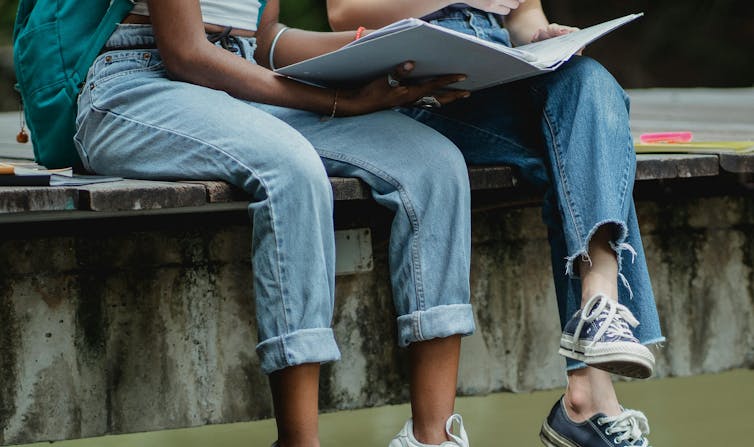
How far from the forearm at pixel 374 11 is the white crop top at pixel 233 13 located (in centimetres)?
17

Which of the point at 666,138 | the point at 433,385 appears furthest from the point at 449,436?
the point at 666,138

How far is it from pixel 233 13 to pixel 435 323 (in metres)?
0.75

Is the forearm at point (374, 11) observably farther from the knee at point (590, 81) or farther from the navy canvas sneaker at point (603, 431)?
the navy canvas sneaker at point (603, 431)

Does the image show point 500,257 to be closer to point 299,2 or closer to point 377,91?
point 377,91

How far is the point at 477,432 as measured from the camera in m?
3.26

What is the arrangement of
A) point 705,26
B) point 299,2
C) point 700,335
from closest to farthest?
point 700,335, point 299,2, point 705,26

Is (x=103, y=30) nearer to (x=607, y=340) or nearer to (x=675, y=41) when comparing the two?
(x=607, y=340)

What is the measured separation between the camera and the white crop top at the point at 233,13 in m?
2.30

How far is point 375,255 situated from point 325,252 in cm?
77

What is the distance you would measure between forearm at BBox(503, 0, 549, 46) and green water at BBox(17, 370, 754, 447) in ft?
3.53

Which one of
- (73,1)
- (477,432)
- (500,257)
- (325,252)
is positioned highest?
(73,1)

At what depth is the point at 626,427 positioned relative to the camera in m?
2.18

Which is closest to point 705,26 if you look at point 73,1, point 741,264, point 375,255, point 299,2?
point 299,2

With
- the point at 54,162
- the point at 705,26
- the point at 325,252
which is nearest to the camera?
the point at 325,252
